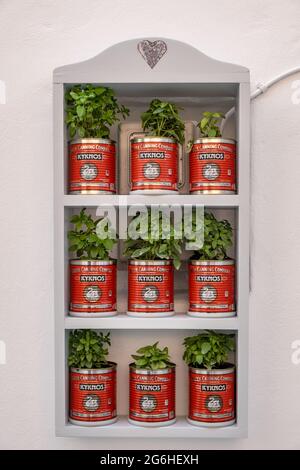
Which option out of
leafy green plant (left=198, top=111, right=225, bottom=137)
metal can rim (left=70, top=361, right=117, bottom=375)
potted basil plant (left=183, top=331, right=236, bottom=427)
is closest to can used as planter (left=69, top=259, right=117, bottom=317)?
metal can rim (left=70, top=361, right=117, bottom=375)

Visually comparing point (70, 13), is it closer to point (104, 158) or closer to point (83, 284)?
point (104, 158)

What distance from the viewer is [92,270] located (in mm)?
1381

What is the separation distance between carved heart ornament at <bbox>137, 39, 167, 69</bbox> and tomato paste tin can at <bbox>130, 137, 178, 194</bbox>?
173 millimetres

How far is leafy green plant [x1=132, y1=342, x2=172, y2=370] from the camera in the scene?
141 cm

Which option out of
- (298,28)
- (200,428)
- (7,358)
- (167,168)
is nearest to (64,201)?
(167,168)

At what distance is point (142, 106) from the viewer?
154 centimetres

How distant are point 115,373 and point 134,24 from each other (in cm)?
85

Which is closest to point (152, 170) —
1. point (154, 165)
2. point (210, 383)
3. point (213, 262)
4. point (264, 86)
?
point (154, 165)

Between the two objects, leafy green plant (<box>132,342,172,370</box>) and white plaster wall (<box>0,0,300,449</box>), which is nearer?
leafy green plant (<box>132,342,172,370</box>)

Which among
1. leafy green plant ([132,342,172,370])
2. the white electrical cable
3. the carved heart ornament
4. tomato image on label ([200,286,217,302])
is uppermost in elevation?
the carved heart ornament

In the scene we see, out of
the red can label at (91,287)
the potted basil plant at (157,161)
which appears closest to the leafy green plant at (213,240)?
the potted basil plant at (157,161)

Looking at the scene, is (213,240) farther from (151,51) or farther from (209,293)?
(151,51)

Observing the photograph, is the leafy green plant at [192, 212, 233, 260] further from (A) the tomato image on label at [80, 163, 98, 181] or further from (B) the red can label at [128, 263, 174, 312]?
(A) the tomato image on label at [80, 163, 98, 181]
